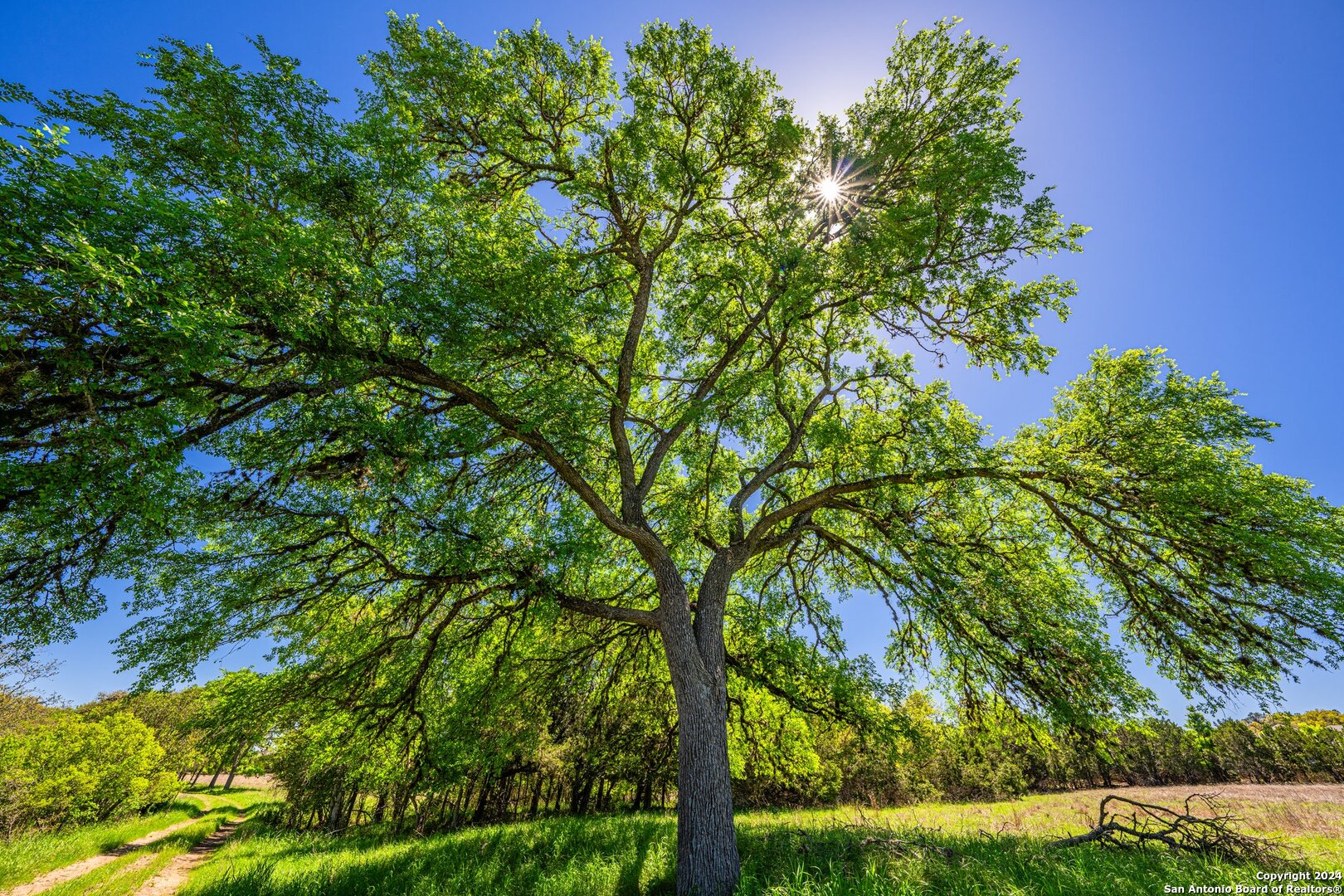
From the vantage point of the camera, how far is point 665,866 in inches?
257

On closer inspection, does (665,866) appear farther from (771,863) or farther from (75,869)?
(75,869)

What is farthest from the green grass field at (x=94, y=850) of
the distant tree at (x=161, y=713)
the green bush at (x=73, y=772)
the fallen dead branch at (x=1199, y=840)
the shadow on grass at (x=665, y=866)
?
the fallen dead branch at (x=1199, y=840)

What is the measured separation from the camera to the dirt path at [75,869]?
10.2m

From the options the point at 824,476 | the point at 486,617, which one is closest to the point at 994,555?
the point at 824,476

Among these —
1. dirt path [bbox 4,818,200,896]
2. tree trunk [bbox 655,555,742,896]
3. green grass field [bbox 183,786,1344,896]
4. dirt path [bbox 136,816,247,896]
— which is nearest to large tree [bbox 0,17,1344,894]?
tree trunk [bbox 655,555,742,896]

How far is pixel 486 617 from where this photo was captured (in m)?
7.87

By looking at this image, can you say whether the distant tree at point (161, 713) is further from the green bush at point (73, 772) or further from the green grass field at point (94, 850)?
the green grass field at point (94, 850)

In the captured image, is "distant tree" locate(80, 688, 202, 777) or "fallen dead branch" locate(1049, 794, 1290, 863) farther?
"distant tree" locate(80, 688, 202, 777)

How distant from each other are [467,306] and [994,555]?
376 inches

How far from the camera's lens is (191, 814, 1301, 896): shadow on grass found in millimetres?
4137

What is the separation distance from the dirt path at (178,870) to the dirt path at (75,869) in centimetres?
147

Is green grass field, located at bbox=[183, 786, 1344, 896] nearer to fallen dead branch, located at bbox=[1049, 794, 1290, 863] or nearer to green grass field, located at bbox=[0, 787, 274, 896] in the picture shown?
fallen dead branch, located at bbox=[1049, 794, 1290, 863]

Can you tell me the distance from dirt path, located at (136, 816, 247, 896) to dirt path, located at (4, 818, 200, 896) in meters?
1.47

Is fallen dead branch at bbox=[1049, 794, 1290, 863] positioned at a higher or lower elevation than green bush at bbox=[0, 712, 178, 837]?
higher
